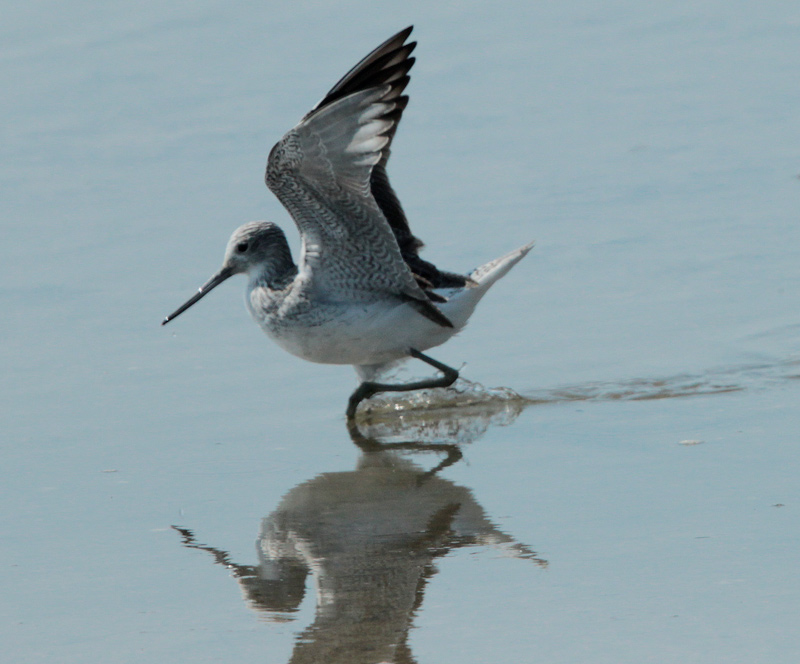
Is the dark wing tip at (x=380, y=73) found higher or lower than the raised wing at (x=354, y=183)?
higher

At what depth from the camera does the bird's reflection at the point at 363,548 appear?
4.12m

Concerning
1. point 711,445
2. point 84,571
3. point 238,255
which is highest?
point 238,255

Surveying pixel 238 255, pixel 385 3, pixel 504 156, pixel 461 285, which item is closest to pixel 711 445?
pixel 461 285

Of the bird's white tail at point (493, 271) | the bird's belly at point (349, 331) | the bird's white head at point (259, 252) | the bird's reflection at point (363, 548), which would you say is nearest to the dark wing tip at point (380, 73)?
the bird's belly at point (349, 331)

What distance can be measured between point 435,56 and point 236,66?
5.08ft

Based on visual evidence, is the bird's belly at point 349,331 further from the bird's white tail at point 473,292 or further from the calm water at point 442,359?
the calm water at point 442,359

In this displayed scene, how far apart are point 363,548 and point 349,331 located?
1.68 metres

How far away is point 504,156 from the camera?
376 inches

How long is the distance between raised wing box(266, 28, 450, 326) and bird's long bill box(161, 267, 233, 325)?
2.19 ft

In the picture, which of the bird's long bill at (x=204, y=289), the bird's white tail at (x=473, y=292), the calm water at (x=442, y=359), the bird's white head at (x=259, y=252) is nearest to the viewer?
the calm water at (x=442, y=359)

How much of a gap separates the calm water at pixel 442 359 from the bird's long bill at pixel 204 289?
0.20m

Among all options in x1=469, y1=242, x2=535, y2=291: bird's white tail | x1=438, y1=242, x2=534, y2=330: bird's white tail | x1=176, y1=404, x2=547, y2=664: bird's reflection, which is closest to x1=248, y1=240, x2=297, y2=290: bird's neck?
x1=438, y1=242, x2=534, y2=330: bird's white tail

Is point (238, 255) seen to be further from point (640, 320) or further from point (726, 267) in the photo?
point (726, 267)

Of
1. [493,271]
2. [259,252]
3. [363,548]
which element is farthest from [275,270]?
[363,548]
